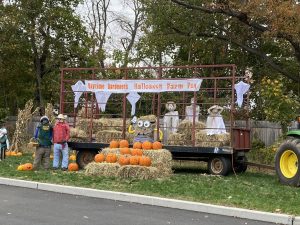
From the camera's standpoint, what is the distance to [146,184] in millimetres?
12047

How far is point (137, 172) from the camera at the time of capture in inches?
513

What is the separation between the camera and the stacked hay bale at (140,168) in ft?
42.8

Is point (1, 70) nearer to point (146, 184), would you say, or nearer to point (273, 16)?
point (273, 16)

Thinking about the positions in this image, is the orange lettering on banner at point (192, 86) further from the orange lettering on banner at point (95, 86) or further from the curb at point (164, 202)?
the curb at point (164, 202)

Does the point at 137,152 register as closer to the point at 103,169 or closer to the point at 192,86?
the point at 103,169

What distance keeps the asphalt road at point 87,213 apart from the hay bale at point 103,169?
238cm

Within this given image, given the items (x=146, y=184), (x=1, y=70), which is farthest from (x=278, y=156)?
(x=1, y=70)

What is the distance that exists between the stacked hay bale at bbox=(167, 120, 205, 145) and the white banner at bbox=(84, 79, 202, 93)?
1.24 m

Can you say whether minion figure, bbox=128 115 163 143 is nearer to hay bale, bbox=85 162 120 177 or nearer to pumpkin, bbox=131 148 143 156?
pumpkin, bbox=131 148 143 156

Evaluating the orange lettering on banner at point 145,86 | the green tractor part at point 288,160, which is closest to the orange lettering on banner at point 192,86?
the orange lettering on banner at point 145,86

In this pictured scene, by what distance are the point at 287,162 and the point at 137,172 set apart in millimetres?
3768

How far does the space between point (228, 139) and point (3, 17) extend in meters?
17.9

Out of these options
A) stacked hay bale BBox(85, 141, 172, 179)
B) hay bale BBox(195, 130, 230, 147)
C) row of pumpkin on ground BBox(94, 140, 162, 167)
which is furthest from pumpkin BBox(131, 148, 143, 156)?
hay bale BBox(195, 130, 230, 147)

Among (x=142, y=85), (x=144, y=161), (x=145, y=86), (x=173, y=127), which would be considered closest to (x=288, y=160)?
(x=144, y=161)
